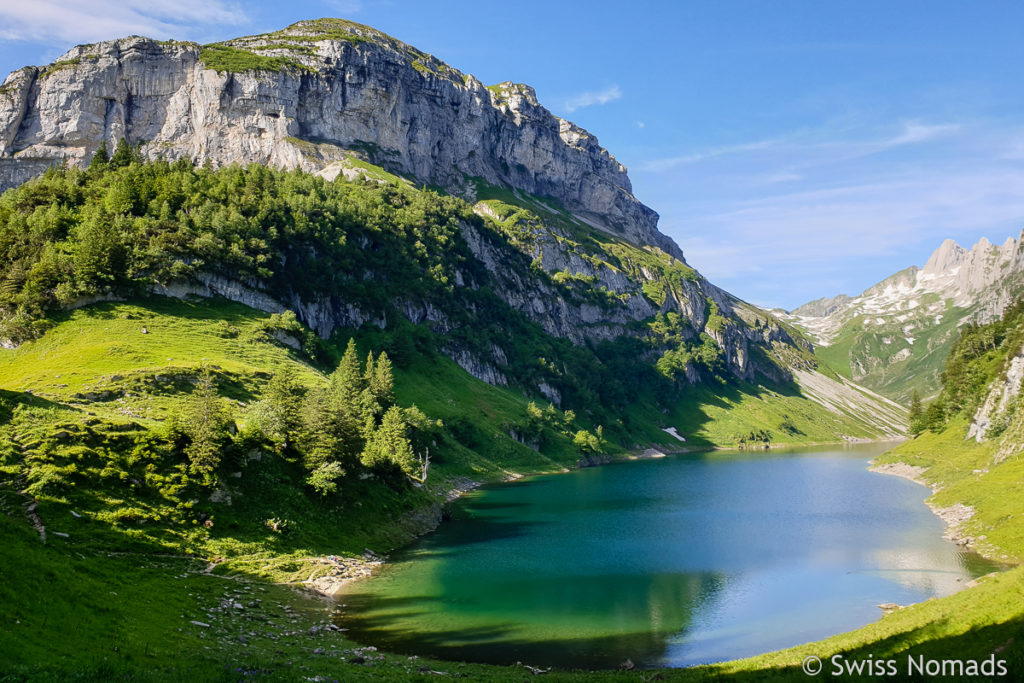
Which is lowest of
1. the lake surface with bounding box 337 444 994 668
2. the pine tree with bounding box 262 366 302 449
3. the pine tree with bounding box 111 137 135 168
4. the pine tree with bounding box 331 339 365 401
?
the lake surface with bounding box 337 444 994 668

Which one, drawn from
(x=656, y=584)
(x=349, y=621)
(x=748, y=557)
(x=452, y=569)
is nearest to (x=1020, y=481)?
(x=748, y=557)

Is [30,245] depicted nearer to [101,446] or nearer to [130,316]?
[130,316]

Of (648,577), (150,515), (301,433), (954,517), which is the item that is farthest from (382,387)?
(954,517)

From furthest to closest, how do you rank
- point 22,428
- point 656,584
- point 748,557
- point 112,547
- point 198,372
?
→ 1. point 198,372
2. point 748,557
3. point 656,584
4. point 22,428
5. point 112,547

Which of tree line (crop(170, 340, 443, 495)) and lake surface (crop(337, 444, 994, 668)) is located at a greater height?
tree line (crop(170, 340, 443, 495))

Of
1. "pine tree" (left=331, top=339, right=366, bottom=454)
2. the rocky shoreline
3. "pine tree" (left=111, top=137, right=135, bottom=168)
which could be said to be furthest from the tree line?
"pine tree" (left=111, top=137, right=135, bottom=168)

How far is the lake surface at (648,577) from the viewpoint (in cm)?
3938

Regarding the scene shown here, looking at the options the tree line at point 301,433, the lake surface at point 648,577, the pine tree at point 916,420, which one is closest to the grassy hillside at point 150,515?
the tree line at point 301,433

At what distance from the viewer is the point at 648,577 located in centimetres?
5628

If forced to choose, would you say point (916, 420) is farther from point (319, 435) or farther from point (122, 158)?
point (122, 158)

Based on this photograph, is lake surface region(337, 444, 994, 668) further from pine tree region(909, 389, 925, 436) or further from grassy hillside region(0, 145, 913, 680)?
pine tree region(909, 389, 925, 436)

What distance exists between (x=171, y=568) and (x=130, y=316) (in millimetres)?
61849

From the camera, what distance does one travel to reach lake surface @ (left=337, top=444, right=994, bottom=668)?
39.4 meters

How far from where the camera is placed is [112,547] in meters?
39.8
